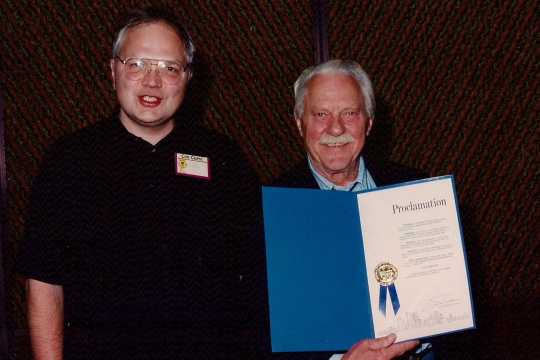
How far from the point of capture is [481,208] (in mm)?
2432

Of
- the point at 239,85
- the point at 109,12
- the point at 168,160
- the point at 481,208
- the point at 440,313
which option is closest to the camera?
the point at 440,313

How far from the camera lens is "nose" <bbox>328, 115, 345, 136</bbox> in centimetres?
161

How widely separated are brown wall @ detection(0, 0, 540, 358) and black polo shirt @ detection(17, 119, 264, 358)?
2.16 feet

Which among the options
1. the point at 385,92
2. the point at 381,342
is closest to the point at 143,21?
the point at 381,342

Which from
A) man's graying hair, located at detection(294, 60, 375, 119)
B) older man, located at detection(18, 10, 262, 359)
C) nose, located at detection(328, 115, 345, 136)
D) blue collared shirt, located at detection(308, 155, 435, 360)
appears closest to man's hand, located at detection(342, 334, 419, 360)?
older man, located at detection(18, 10, 262, 359)

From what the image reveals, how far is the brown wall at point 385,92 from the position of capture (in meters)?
2.04

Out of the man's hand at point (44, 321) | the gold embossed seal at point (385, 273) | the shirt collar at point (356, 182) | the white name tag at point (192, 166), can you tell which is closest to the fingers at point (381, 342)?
the gold embossed seal at point (385, 273)

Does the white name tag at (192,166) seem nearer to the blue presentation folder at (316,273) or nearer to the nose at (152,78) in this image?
the nose at (152,78)

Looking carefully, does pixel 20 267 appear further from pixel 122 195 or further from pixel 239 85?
pixel 239 85

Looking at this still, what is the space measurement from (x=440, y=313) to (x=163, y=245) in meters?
0.78

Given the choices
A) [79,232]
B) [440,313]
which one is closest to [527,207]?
[440,313]

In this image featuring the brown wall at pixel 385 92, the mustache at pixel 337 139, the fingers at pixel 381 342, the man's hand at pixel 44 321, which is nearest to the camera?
the fingers at pixel 381 342

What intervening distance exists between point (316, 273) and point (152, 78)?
0.73 metres

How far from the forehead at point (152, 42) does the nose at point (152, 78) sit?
5 cm
